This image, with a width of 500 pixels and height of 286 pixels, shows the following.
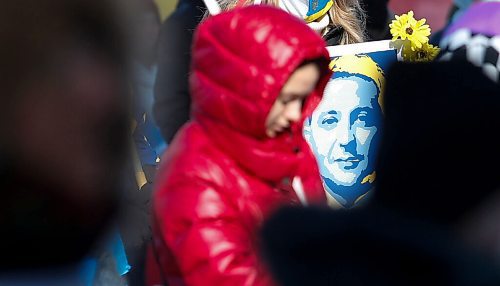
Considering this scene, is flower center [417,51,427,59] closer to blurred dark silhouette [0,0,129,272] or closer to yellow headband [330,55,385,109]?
yellow headband [330,55,385,109]

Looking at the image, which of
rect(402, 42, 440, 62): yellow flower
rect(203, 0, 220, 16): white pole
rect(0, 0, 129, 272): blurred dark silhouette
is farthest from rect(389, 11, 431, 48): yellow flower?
rect(0, 0, 129, 272): blurred dark silhouette

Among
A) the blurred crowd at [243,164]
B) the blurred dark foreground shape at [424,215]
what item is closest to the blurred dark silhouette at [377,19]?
the blurred crowd at [243,164]

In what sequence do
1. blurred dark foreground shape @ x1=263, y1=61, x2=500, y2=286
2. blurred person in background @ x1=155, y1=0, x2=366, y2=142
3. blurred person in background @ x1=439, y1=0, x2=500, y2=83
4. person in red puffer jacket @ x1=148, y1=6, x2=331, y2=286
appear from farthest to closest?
blurred person in background @ x1=155, y1=0, x2=366, y2=142
blurred person in background @ x1=439, y1=0, x2=500, y2=83
person in red puffer jacket @ x1=148, y1=6, x2=331, y2=286
blurred dark foreground shape @ x1=263, y1=61, x2=500, y2=286

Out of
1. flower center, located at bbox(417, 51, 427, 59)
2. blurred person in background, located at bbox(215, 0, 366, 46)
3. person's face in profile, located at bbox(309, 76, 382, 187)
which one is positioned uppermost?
blurred person in background, located at bbox(215, 0, 366, 46)

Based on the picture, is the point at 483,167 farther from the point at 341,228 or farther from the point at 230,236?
the point at 230,236

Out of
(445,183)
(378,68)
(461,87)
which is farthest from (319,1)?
(445,183)

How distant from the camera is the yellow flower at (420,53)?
5.44ft

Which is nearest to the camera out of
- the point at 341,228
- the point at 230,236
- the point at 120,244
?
the point at 341,228

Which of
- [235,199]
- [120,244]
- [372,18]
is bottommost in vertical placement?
[120,244]

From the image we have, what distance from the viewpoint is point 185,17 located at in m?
1.95

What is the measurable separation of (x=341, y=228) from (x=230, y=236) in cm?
22

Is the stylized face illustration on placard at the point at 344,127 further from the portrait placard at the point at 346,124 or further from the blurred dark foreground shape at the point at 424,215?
the blurred dark foreground shape at the point at 424,215

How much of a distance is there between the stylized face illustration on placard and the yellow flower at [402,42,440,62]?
3.3 inches

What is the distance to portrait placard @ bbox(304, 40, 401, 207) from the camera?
5.78 feet
